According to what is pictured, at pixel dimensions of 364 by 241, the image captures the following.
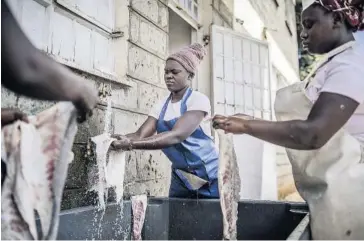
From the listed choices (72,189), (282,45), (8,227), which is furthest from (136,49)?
(282,45)

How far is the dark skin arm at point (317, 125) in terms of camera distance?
1.35 meters

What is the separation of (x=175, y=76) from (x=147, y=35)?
35.9 inches

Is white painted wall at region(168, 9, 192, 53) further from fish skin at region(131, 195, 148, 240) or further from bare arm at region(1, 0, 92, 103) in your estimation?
bare arm at region(1, 0, 92, 103)

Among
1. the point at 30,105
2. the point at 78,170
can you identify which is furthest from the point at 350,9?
the point at 78,170

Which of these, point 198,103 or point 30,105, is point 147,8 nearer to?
point 198,103

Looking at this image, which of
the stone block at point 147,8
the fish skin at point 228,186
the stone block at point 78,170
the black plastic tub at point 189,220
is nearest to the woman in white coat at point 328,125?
the fish skin at point 228,186

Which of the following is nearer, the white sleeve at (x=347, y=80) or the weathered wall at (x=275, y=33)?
the white sleeve at (x=347, y=80)

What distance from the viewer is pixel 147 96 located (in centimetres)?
338

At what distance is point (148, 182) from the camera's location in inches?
133

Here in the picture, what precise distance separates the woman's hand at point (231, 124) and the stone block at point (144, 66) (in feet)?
5.03

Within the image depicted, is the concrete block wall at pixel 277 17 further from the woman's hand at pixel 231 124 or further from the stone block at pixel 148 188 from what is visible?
the woman's hand at pixel 231 124

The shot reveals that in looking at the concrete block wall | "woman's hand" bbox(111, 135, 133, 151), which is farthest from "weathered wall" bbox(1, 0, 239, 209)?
the concrete block wall

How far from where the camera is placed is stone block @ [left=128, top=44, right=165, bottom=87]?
10.3 feet

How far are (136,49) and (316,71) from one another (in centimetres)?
188
